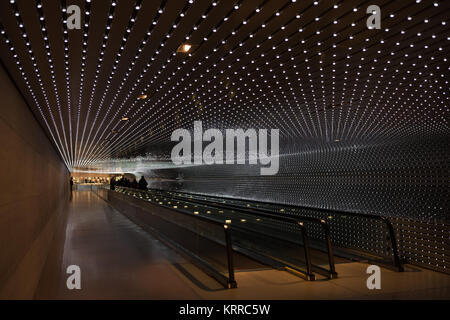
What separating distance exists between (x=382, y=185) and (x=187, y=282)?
281 inches

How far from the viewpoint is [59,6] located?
3.61 metres

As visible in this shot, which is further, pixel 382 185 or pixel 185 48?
pixel 382 185

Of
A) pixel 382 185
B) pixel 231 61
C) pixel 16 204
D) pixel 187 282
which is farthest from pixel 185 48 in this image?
pixel 382 185

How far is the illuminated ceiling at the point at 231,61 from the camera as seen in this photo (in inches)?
157

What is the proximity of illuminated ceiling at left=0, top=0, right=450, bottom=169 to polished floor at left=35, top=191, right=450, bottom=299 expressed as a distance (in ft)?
9.91

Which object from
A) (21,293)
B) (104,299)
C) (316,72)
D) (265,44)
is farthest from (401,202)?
(21,293)

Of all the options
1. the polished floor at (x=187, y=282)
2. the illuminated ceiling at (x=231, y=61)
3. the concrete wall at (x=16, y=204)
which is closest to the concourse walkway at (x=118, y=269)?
the polished floor at (x=187, y=282)

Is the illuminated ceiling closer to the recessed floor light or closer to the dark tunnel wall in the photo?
the recessed floor light

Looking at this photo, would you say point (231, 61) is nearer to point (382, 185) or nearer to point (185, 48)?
point (185, 48)

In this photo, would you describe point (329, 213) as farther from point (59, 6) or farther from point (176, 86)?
point (59, 6)

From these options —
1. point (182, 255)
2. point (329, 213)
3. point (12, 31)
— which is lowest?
point (182, 255)

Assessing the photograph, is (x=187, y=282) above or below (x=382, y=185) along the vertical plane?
below

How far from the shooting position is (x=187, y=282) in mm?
5312

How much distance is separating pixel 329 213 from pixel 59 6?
20.6ft
